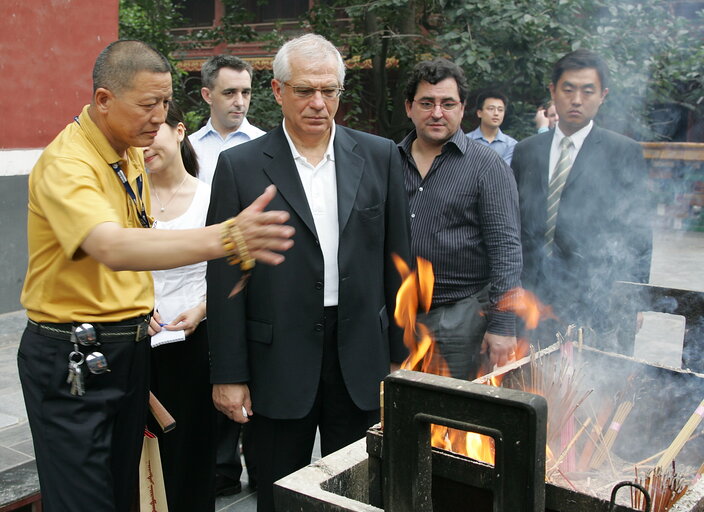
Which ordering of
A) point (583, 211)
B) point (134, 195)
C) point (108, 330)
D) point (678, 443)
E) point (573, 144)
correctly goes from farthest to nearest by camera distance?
point (573, 144), point (583, 211), point (134, 195), point (108, 330), point (678, 443)

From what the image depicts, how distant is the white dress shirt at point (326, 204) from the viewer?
9.10 ft

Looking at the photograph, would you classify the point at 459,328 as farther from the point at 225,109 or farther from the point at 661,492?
the point at 225,109

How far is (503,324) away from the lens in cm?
347

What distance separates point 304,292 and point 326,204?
0.36 metres

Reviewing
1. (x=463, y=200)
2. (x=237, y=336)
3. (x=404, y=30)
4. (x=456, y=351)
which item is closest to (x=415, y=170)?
(x=463, y=200)

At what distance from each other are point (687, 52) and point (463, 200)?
5.75 metres

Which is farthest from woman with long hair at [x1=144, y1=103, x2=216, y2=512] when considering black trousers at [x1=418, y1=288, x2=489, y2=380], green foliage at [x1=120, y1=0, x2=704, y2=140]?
green foliage at [x1=120, y1=0, x2=704, y2=140]

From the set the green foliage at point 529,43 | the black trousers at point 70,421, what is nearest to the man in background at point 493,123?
the green foliage at point 529,43

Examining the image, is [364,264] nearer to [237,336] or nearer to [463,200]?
[237,336]

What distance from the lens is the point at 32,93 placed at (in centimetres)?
655

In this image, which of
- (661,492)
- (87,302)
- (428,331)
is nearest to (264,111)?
(428,331)

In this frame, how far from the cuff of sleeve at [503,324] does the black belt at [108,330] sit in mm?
1702

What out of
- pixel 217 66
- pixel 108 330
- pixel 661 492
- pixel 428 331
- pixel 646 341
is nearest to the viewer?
pixel 661 492

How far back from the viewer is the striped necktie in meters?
3.88
